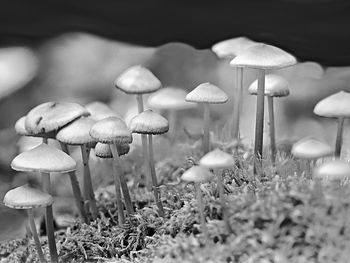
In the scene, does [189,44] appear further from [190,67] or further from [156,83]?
[156,83]

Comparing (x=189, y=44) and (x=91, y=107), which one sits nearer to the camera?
(x=91, y=107)

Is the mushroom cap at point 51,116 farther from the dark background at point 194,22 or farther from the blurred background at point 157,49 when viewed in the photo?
the dark background at point 194,22

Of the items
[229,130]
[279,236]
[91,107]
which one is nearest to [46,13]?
[91,107]

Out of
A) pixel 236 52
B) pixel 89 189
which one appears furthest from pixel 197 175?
pixel 236 52

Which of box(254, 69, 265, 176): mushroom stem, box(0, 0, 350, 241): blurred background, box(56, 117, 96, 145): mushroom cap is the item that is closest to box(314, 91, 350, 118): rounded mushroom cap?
box(254, 69, 265, 176): mushroom stem

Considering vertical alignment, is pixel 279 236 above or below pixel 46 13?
below

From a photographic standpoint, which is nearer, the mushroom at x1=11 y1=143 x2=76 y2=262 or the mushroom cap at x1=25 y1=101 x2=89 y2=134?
the mushroom at x1=11 y1=143 x2=76 y2=262

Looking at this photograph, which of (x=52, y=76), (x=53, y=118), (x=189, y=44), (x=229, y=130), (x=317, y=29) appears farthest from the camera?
(x=52, y=76)

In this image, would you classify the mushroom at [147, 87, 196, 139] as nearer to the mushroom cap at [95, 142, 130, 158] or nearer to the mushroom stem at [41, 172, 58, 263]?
the mushroom cap at [95, 142, 130, 158]
